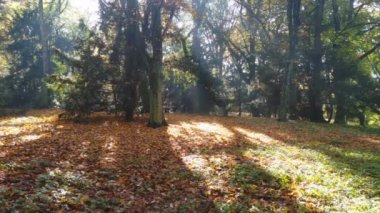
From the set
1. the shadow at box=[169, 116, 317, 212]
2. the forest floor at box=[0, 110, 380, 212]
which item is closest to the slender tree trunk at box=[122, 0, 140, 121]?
the forest floor at box=[0, 110, 380, 212]

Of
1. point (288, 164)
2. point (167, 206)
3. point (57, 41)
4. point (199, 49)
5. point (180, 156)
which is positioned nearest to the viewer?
point (167, 206)

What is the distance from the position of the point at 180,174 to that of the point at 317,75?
58.1ft

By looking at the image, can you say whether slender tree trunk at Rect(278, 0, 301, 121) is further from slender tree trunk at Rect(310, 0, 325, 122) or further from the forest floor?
the forest floor

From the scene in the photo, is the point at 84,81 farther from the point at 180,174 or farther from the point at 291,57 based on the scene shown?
the point at 291,57

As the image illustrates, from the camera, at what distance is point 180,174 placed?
7828mm

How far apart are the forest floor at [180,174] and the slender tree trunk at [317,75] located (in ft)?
35.1

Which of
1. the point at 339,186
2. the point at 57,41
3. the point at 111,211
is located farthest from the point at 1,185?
the point at 57,41

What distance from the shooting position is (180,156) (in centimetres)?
972

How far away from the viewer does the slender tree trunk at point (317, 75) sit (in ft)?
75.1

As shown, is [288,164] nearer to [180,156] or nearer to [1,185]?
[180,156]

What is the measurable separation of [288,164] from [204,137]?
4.89 m

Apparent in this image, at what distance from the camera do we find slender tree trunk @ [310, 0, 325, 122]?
901 inches

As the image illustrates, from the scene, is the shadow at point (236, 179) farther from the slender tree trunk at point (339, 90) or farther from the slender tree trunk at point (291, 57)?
the slender tree trunk at point (339, 90)

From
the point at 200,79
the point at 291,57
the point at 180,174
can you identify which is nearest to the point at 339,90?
the point at 291,57
